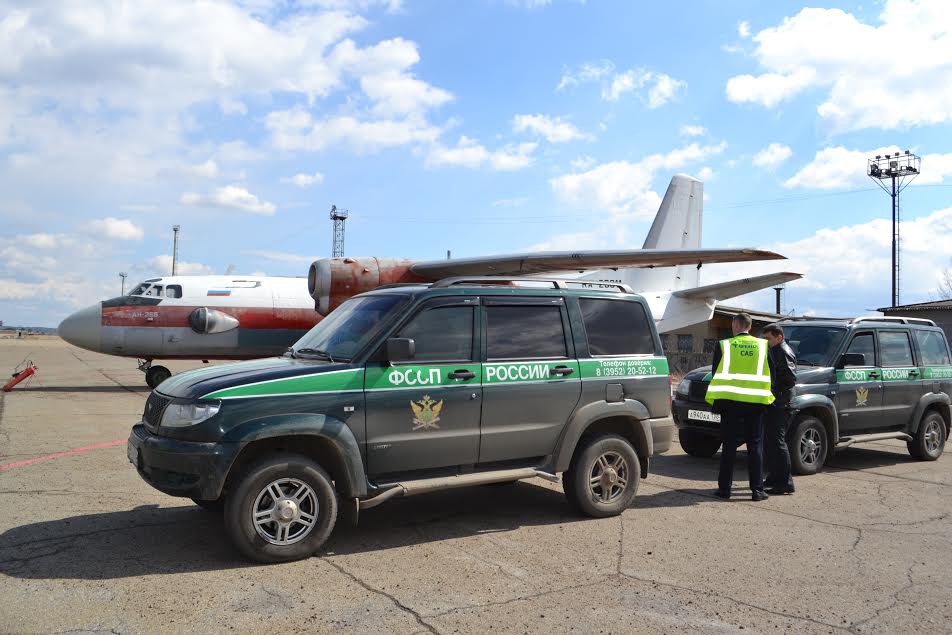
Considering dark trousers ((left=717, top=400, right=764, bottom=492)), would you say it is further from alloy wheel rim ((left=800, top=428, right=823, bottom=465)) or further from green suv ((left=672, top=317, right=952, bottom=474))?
alloy wheel rim ((left=800, top=428, right=823, bottom=465))

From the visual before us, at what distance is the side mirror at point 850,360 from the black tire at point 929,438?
189cm

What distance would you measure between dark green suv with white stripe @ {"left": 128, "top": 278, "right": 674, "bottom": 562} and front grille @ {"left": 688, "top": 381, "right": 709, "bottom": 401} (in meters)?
2.56

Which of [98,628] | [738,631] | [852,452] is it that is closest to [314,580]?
[98,628]

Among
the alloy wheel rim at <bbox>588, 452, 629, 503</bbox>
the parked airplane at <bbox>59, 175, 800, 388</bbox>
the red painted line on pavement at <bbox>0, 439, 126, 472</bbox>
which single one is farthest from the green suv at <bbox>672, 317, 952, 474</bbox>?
the red painted line on pavement at <bbox>0, 439, 126, 472</bbox>

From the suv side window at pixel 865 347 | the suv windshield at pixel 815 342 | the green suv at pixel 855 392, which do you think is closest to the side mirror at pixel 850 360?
the green suv at pixel 855 392

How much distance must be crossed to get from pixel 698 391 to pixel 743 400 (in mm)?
1897

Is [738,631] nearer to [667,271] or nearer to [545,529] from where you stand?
[545,529]

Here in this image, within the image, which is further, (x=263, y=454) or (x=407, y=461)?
(x=407, y=461)

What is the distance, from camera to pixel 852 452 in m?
11.4

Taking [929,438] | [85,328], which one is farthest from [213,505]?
[85,328]

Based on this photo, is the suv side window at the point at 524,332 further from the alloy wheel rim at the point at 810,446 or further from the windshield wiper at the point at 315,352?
the alloy wheel rim at the point at 810,446

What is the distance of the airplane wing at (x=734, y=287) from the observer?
693 inches

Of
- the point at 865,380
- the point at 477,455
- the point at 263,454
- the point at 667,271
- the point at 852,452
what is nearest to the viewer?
the point at 263,454

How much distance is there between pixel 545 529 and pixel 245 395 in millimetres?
2820
